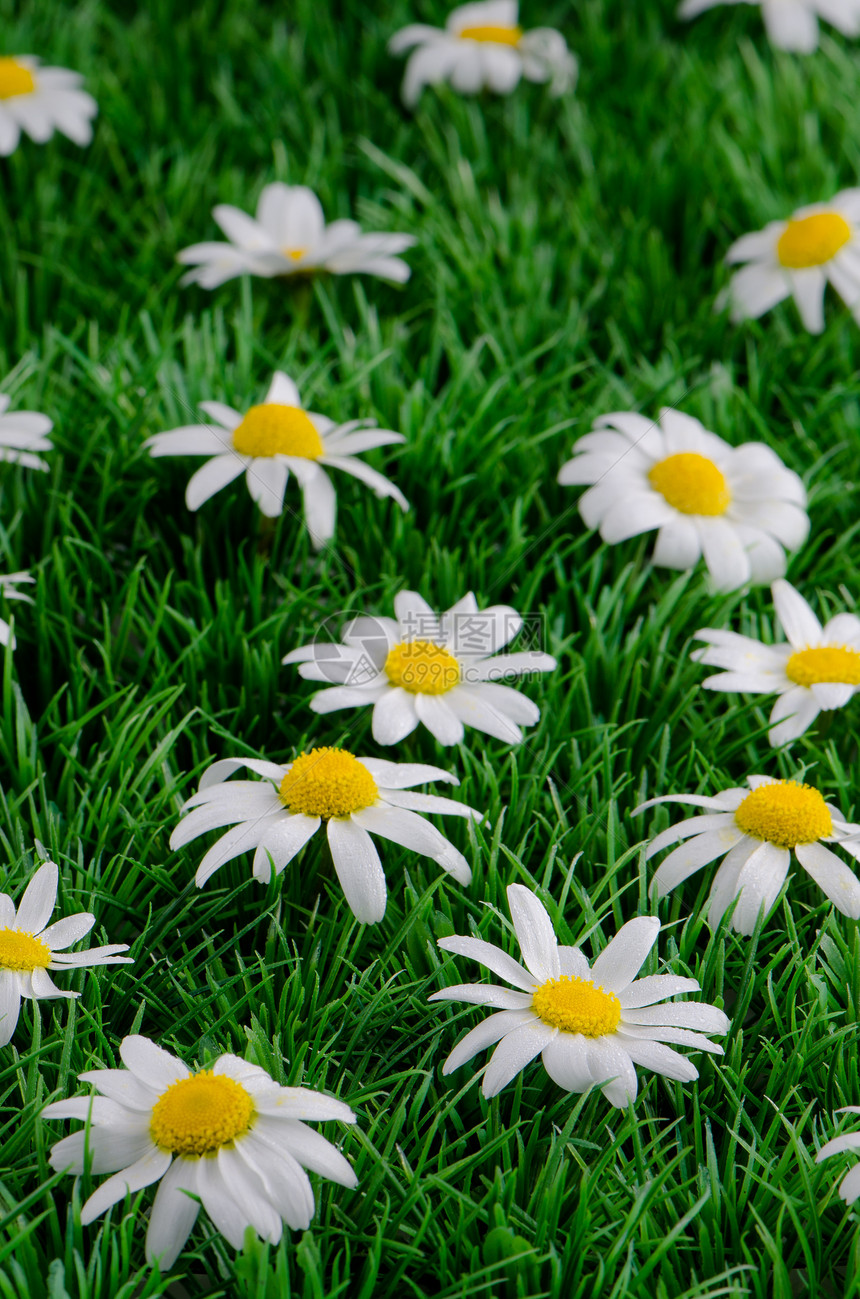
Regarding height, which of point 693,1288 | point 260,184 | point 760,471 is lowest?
point 693,1288

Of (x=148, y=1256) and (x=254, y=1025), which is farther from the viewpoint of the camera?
(x=254, y=1025)

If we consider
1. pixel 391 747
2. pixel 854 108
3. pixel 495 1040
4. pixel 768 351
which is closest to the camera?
pixel 495 1040

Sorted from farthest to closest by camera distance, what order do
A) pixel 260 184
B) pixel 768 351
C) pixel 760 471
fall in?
pixel 260 184 < pixel 768 351 < pixel 760 471

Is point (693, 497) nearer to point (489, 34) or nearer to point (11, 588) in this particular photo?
point (11, 588)

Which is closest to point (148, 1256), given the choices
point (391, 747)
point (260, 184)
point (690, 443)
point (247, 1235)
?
point (247, 1235)

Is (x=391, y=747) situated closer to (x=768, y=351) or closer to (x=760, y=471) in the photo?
(x=760, y=471)

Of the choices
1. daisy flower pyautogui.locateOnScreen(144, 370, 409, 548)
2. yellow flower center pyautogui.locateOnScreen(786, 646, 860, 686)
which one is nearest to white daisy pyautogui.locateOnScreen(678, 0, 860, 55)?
daisy flower pyautogui.locateOnScreen(144, 370, 409, 548)

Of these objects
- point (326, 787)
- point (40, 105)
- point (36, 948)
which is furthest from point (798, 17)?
point (36, 948)
